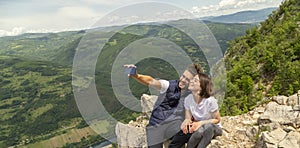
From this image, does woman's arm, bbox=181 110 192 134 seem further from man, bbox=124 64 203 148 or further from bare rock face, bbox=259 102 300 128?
bare rock face, bbox=259 102 300 128

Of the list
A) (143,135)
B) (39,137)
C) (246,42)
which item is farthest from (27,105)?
(143,135)

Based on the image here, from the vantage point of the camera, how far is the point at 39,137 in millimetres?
136875

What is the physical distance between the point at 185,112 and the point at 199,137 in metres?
0.87

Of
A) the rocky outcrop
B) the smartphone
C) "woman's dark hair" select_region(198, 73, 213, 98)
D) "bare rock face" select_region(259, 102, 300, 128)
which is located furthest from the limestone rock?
the smartphone

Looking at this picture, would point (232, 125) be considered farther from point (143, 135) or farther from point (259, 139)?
point (143, 135)

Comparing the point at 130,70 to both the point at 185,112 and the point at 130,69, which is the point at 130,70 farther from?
the point at 185,112

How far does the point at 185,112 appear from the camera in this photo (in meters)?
7.88

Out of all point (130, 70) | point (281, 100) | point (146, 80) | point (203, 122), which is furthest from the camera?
point (281, 100)

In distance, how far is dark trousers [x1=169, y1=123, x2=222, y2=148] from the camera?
741 centimetres

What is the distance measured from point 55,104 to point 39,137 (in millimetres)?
45040

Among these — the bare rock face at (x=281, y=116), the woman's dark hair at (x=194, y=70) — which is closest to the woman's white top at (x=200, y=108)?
the woman's dark hair at (x=194, y=70)

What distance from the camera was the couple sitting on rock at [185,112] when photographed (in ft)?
24.1

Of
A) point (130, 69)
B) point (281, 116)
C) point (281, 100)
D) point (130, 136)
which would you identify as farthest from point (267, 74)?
point (130, 69)

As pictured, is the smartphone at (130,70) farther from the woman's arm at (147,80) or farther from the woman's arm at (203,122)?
the woman's arm at (203,122)
